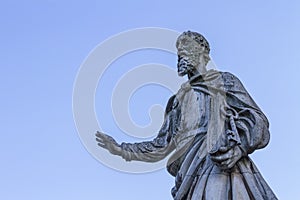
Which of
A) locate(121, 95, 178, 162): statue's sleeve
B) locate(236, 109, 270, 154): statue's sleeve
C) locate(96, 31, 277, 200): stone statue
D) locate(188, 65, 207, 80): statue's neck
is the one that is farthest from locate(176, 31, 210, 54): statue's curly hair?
locate(236, 109, 270, 154): statue's sleeve

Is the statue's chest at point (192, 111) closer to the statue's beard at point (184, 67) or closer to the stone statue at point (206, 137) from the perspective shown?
the stone statue at point (206, 137)

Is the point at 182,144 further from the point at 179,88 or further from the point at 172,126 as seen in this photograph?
the point at 179,88

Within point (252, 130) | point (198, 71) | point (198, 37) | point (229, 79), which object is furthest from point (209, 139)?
point (198, 37)

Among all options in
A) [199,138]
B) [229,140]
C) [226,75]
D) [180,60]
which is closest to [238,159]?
[229,140]

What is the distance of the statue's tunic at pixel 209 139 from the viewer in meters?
8.70

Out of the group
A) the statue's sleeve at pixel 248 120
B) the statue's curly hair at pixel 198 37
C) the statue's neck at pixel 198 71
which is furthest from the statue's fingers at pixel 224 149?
the statue's curly hair at pixel 198 37

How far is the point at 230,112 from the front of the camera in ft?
30.3

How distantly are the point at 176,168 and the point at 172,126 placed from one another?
78 cm

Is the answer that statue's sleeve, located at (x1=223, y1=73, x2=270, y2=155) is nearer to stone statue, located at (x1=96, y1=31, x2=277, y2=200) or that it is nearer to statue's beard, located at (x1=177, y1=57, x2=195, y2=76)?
stone statue, located at (x1=96, y1=31, x2=277, y2=200)

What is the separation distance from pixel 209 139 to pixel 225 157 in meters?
0.47

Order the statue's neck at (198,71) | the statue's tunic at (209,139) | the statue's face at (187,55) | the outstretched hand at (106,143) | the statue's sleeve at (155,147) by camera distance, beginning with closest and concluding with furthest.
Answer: the statue's tunic at (209,139) < the outstretched hand at (106,143) < the statue's sleeve at (155,147) < the statue's neck at (198,71) < the statue's face at (187,55)

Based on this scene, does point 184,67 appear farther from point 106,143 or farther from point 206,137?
point 106,143

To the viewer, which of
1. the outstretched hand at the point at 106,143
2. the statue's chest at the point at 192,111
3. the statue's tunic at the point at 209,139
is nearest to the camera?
the statue's tunic at the point at 209,139

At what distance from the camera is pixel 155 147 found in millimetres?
10070
